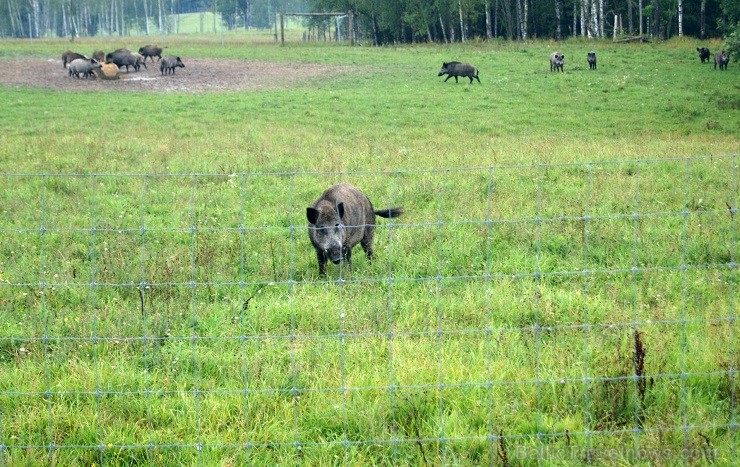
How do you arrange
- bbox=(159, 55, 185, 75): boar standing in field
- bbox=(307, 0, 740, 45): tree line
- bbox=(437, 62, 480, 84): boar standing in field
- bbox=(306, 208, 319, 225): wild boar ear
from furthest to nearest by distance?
bbox=(307, 0, 740, 45): tree line → bbox=(159, 55, 185, 75): boar standing in field → bbox=(437, 62, 480, 84): boar standing in field → bbox=(306, 208, 319, 225): wild boar ear

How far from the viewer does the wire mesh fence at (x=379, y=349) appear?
17.4 feet

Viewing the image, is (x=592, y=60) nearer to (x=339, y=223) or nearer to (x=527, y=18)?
(x=527, y=18)

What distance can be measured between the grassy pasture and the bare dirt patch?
15265 millimetres

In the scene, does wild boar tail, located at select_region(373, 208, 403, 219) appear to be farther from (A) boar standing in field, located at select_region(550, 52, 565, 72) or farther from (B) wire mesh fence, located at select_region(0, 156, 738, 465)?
(A) boar standing in field, located at select_region(550, 52, 565, 72)

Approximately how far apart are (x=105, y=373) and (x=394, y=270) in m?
3.82

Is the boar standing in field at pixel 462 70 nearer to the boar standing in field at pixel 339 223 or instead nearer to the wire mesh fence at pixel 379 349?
the wire mesh fence at pixel 379 349

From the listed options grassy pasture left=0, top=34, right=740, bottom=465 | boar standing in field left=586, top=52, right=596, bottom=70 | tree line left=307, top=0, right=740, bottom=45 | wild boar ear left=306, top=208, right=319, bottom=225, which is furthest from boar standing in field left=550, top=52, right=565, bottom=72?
wild boar ear left=306, top=208, right=319, bottom=225

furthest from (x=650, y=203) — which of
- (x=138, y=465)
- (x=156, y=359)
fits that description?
(x=138, y=465)

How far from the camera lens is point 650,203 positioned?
11.7 metres

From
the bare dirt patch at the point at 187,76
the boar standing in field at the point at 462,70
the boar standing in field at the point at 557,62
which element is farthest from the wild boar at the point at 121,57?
the boar standing in field at the point at 557,62

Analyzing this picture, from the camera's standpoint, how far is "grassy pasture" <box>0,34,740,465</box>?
17.7ft

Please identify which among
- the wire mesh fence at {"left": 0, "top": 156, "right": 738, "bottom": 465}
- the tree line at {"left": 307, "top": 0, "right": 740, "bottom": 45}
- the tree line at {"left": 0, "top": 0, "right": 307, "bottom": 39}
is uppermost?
the tree line at {"left": 0, "top": 0, "right": 307, "bottom": 39}

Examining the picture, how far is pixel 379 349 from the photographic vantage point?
21.2 ft

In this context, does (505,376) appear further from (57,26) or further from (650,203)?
(57,26)
